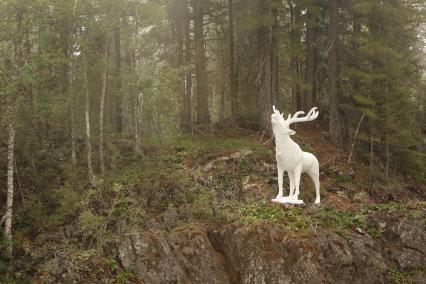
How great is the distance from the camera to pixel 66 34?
14.6 meters

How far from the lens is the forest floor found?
10.2 meters

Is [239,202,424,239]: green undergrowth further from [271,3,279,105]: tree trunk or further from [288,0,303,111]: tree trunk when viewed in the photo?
[288,0,303,111]: tree trunk

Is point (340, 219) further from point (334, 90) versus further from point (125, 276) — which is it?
point (334, 90)

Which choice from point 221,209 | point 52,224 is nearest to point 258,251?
point 221,209

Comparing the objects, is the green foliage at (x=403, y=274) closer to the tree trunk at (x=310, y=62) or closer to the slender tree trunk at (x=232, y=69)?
the slender tree trunk at (x=232, y=69)

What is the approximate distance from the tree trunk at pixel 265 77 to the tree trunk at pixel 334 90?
2.46m

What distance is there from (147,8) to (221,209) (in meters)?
7.23

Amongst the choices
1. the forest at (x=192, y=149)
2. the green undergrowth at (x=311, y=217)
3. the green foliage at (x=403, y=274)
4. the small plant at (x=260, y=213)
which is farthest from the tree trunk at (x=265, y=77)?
the green foliage at (x=403, y=274)

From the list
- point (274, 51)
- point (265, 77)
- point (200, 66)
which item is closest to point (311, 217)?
point (265, 77)

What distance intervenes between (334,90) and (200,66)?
5.34 metres

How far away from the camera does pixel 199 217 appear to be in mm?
11578

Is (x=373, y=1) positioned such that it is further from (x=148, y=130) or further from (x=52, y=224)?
(x=52, y=224)

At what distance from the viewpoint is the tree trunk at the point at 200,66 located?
18938 millimetres

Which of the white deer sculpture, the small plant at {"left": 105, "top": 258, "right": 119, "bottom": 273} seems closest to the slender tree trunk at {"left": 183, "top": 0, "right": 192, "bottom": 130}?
the white deer sculpture
